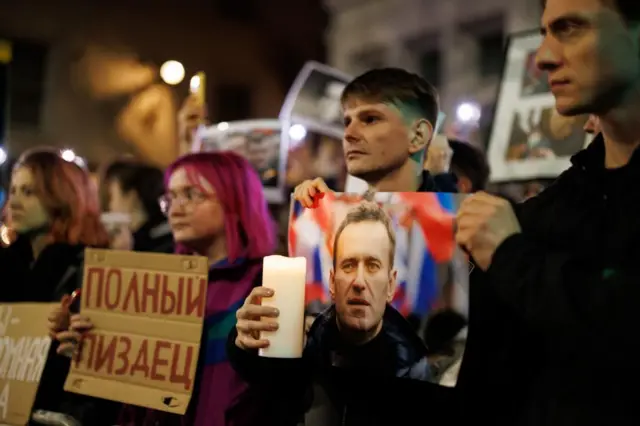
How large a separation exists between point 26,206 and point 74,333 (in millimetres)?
772

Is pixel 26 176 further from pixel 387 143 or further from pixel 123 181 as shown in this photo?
pixel 387 143

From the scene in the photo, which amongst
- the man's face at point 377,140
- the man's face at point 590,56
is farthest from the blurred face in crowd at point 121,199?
the man's face at point 590,56

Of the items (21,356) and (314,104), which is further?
(314,104)

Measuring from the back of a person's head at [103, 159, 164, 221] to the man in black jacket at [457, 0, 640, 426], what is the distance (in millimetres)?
2692

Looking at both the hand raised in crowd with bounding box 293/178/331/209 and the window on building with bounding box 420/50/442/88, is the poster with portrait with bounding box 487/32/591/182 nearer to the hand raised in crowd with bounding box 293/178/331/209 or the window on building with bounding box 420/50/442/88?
the hand raised in crowd with bounding box 293/178/331/209

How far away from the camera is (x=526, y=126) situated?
2.89 m

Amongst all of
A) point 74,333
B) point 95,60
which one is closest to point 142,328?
point 74,333

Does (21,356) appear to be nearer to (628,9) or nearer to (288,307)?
(288,307)

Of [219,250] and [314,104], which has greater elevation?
[314,104]

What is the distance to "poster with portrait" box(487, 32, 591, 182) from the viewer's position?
2.72 meters

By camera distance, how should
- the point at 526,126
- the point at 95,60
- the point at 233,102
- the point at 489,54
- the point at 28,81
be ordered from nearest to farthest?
the point at 526,126, the point at 489,54, the point at 28,81, the point at 95,60, the point at 233,102

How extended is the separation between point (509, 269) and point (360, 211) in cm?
41

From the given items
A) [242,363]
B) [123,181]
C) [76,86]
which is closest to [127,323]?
[242,363]

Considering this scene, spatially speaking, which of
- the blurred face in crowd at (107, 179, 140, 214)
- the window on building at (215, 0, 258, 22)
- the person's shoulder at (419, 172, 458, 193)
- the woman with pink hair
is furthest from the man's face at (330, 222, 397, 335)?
the window on building at (215, 0, 258, 22)
